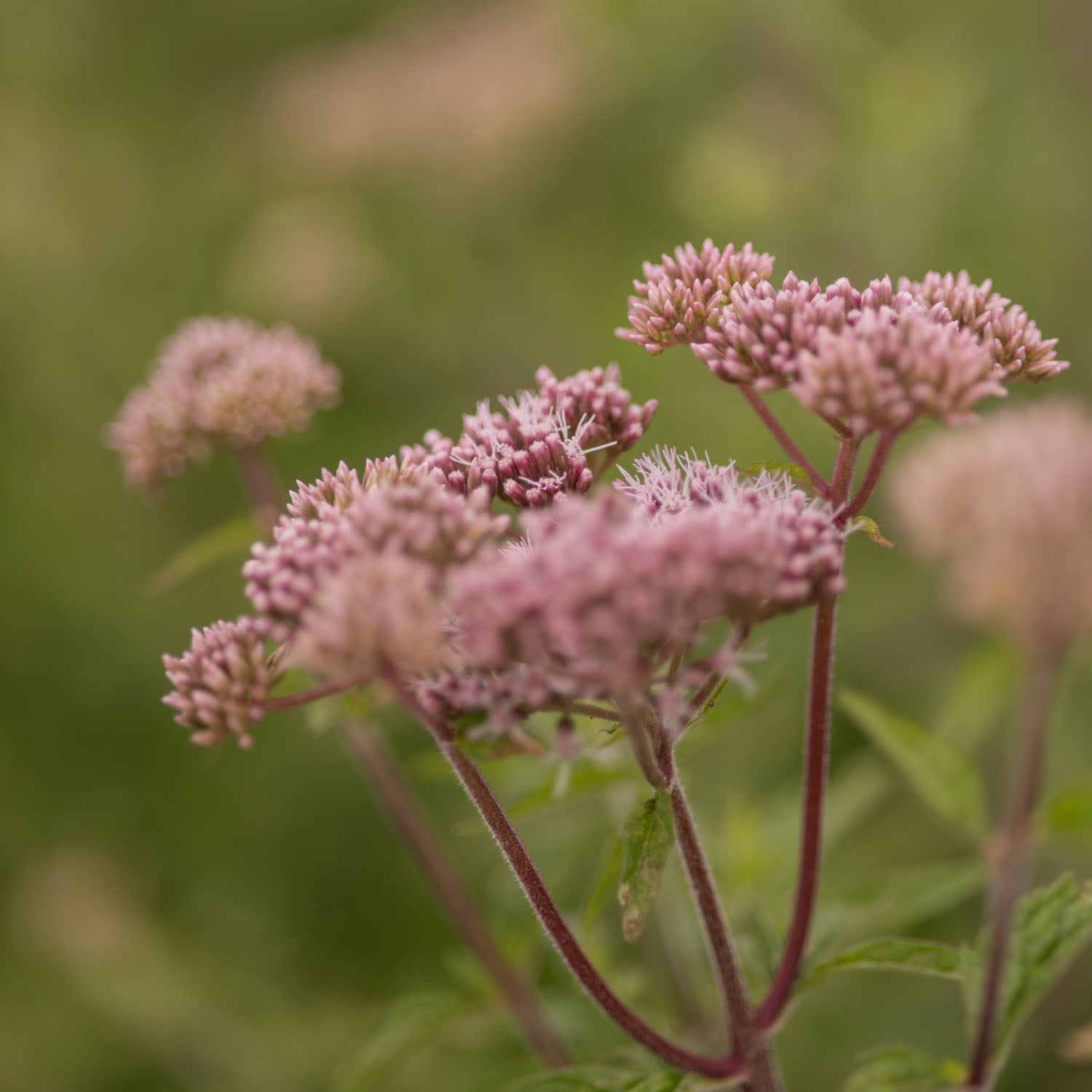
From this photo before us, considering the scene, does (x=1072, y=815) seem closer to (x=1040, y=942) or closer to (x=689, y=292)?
(x=1040, y=942)

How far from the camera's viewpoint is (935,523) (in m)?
3.44

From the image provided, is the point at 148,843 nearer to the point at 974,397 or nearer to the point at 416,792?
the point at 416,792

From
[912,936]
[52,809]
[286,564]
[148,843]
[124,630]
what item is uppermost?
[124,630]

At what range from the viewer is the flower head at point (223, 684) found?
1.88 metres

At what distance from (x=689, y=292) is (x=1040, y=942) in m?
1.43

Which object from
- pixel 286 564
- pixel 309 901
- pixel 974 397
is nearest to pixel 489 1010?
pixel 286 564

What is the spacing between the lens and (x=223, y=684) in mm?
1896

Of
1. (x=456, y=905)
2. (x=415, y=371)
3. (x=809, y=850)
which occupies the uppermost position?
(x=415, y=371)

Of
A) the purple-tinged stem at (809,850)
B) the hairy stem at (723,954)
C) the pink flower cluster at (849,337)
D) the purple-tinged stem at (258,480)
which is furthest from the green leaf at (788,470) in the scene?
the purple-tinged stem at (258,480)

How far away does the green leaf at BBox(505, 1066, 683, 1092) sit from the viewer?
1.93m

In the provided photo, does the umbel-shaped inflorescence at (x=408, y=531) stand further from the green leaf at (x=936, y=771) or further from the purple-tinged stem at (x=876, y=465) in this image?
the green leaf at (x=936, y=771)

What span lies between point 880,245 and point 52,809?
4.93 m

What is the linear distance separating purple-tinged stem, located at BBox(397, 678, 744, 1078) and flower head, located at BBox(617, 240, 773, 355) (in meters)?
0.84

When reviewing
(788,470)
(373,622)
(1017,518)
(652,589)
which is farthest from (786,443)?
(1017,518)
